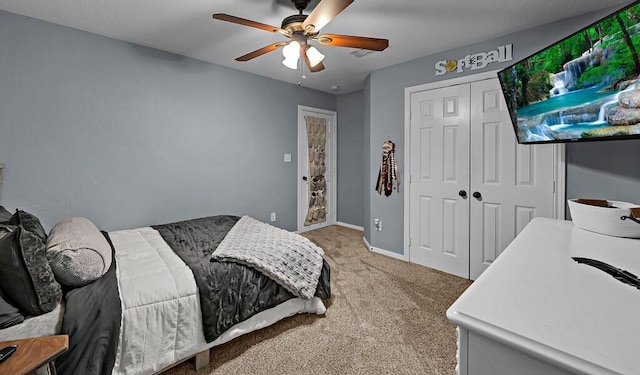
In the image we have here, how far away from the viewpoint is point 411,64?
10.6 ft

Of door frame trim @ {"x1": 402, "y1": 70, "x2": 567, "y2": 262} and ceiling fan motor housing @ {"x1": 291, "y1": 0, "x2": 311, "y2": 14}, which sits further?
door frame trim @ {"x1": 402, "y1": 70, "x2": 567, "y2": 262}

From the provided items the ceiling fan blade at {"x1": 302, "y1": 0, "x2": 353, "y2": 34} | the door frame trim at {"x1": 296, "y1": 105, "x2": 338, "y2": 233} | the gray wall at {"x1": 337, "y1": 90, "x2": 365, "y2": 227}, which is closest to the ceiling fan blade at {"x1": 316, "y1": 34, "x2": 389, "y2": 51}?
the ceiling fan blade at {"x1": 302, "y1": 0, "x2": 353, "y2": 34}

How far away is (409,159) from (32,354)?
3251mm

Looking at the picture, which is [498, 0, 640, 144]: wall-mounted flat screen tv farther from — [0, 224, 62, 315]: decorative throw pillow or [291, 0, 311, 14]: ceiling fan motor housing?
[0, 224, 62, 315]: decorative throw pillow

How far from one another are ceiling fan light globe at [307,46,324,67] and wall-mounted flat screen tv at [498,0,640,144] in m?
1.41

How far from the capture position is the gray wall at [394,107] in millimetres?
2576

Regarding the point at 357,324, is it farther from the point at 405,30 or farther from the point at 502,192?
the point at 405,30

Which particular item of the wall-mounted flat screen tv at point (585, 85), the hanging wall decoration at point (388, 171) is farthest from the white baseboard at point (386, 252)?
the wall-mounted flat screen tv at point (585, 85)

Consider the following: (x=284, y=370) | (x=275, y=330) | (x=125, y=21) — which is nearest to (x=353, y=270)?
(x=275, y=330)

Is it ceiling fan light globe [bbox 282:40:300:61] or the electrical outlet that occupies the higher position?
ceiling fan light globe [bbox 282:40:300:61]

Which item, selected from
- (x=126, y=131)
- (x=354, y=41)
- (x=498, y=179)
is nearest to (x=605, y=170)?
(x=498, y=179)

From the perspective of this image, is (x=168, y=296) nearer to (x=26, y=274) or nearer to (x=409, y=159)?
(x=26, y=274)

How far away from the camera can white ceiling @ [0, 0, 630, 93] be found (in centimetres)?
209

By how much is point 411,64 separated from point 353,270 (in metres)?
2.47
